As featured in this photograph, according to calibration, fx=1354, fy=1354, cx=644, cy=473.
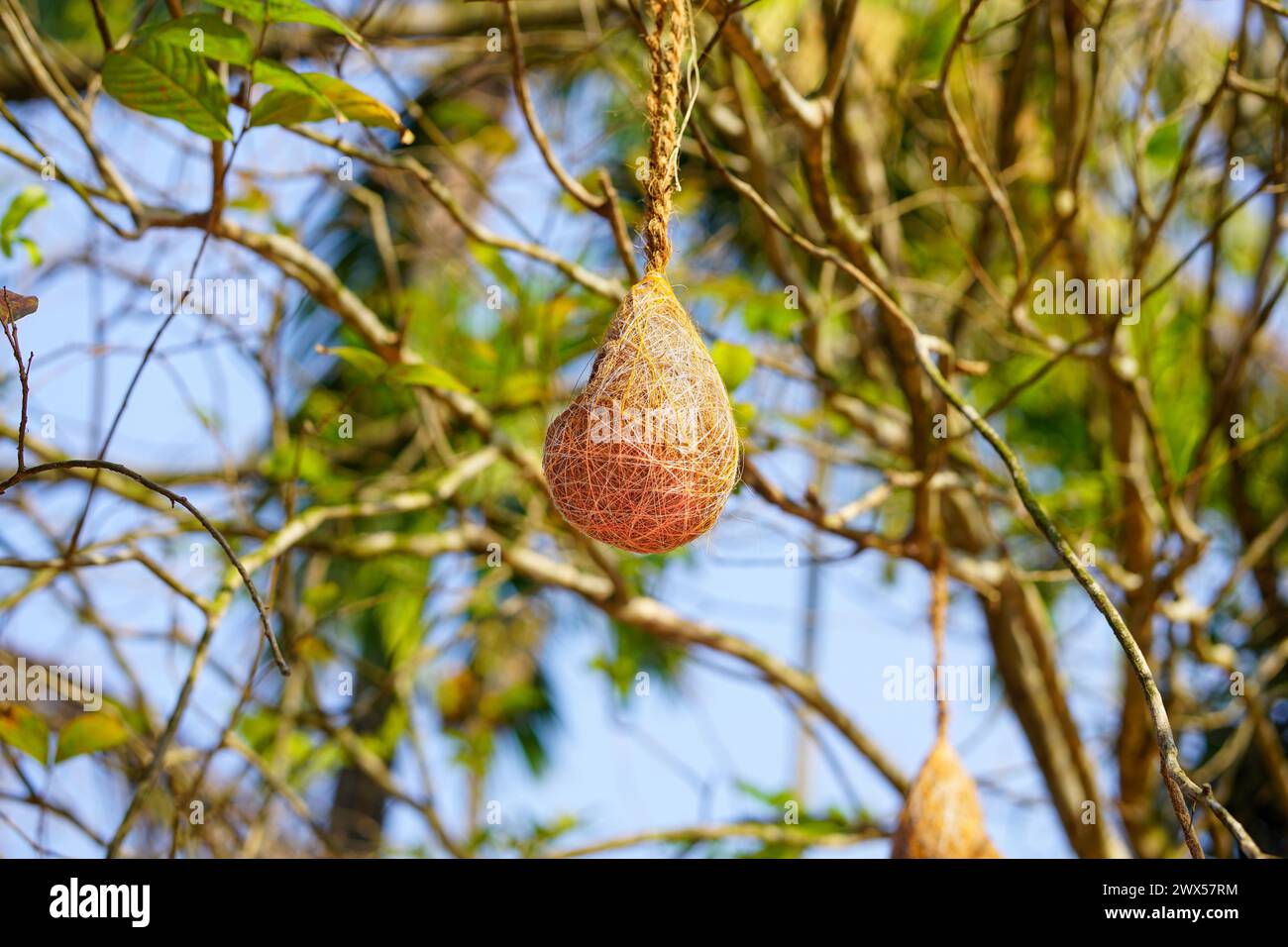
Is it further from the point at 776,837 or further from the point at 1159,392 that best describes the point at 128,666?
the point at 1159,392

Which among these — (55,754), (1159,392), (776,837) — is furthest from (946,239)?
(55,754)

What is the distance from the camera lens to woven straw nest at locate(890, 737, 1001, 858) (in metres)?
2.16

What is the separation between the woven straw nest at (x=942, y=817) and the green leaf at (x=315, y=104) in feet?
4.26

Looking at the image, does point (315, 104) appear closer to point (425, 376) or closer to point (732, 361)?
point (425, 376)

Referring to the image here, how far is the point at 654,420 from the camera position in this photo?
1441 millimetres

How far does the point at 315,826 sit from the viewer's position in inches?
108

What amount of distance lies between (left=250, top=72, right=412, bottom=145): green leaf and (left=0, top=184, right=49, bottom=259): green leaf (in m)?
0.57

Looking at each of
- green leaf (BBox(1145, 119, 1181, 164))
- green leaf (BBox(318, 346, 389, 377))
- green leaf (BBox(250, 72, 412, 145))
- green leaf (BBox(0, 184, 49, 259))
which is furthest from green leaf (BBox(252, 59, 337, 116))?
green leaf (BBox(1145, 119, 1181, 164))

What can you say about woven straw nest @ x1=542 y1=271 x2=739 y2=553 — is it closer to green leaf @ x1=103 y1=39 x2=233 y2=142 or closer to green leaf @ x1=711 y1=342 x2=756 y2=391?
green leaf @ x1=711 y1=342 x2=756 y2=391

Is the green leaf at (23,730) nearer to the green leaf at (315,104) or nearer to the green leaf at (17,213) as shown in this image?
the green leaf at (17,213)

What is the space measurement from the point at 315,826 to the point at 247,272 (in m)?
1.13

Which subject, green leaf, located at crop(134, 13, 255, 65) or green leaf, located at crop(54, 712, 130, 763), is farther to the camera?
green leaf, located at crop(54, 712, 130, 763)

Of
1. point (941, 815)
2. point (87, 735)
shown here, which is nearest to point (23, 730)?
point (87, 735)

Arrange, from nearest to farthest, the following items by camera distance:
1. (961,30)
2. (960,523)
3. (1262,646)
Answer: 1. (961,30)
2. (960,523)
3. (1262,646)
